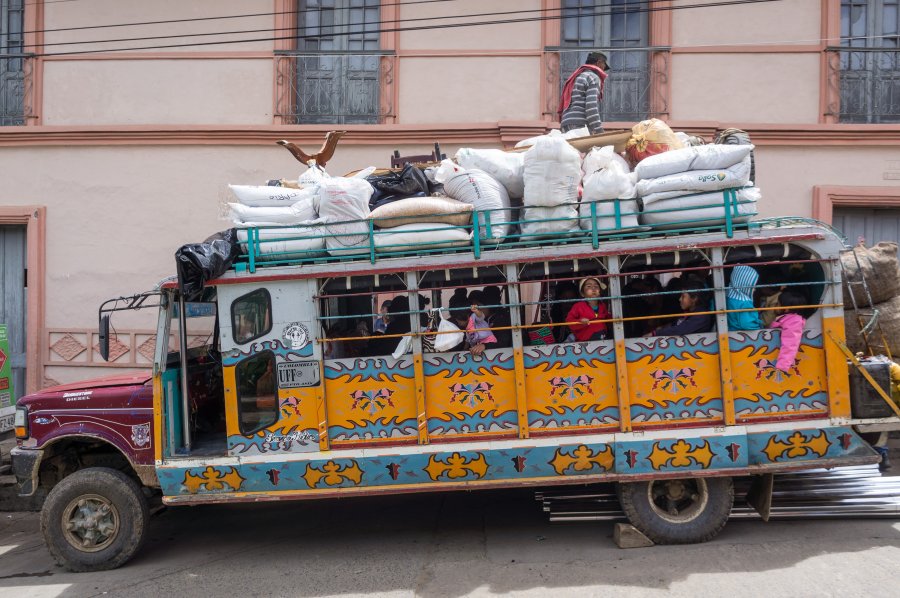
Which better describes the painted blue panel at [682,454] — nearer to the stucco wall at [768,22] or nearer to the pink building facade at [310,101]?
the pink building facade at [310,101]

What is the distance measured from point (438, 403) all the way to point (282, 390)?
122 cm

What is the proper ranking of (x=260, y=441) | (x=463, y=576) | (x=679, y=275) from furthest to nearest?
(x=679, y=275), (x=260, y=441), (x=463, y=576)

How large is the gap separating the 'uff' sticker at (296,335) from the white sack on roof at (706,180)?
2.91 metres

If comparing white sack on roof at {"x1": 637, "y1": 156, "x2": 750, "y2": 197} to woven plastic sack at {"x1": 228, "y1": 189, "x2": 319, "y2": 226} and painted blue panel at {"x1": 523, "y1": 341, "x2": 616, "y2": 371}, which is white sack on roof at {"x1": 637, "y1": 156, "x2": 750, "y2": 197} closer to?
painted blue panel at {"x1": 523, "y1": 341, "x2": 616, "y2": 371}

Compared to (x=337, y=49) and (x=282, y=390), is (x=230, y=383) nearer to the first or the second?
(x=282, y=390)

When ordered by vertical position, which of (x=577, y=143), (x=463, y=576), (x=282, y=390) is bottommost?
(x=463, y=576)

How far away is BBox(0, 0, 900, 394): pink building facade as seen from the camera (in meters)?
9.63

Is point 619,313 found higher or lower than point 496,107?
lower

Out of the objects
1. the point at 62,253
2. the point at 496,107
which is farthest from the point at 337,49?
the point at 62,253

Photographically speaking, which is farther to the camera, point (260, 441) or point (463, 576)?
point (260, 441)

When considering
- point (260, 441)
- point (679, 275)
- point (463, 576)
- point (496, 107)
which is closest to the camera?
point (463, 576)

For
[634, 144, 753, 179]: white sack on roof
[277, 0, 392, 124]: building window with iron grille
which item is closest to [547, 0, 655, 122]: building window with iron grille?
[277, 0, 392, 124]: building window with iron grille

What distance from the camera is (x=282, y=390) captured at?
5672 mm

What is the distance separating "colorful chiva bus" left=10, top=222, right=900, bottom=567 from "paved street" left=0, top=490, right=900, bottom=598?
1.59 ft
